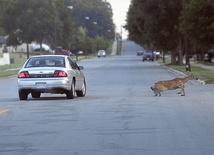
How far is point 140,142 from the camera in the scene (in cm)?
1143

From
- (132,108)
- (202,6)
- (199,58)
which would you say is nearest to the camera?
(132,108)

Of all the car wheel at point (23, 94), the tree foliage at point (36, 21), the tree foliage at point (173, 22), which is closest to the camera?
the car wheel at point (23, 94)

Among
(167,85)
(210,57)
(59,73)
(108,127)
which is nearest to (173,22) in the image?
(210,57)

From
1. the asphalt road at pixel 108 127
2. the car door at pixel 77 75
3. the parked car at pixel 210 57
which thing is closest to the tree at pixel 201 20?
the parked car at pixel 210 57

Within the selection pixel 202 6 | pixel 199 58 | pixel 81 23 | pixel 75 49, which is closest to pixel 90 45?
pixel 75 49

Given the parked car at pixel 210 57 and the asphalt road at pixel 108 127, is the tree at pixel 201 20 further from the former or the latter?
the asphalt road at pixel 108 127

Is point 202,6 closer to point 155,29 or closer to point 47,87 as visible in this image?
point 155,29

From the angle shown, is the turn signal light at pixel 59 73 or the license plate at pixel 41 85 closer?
the license plate at pixel 41 85

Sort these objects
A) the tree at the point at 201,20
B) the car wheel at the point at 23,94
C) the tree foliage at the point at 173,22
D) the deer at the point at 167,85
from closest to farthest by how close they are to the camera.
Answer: the car wheel at the point at 23,94 < the deer at the point at 167,85 < the tree at the point at 201,20 < the tree foliage at the point at 173,22

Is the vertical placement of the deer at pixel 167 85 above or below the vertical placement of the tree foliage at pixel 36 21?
below

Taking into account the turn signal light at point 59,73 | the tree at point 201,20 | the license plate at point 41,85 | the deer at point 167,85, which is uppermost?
the tree at point 201,20

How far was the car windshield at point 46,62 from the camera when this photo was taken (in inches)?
858

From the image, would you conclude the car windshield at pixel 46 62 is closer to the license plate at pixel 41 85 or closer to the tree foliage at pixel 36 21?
the license plate at pixel 41 85

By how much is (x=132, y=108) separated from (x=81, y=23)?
176167mm
